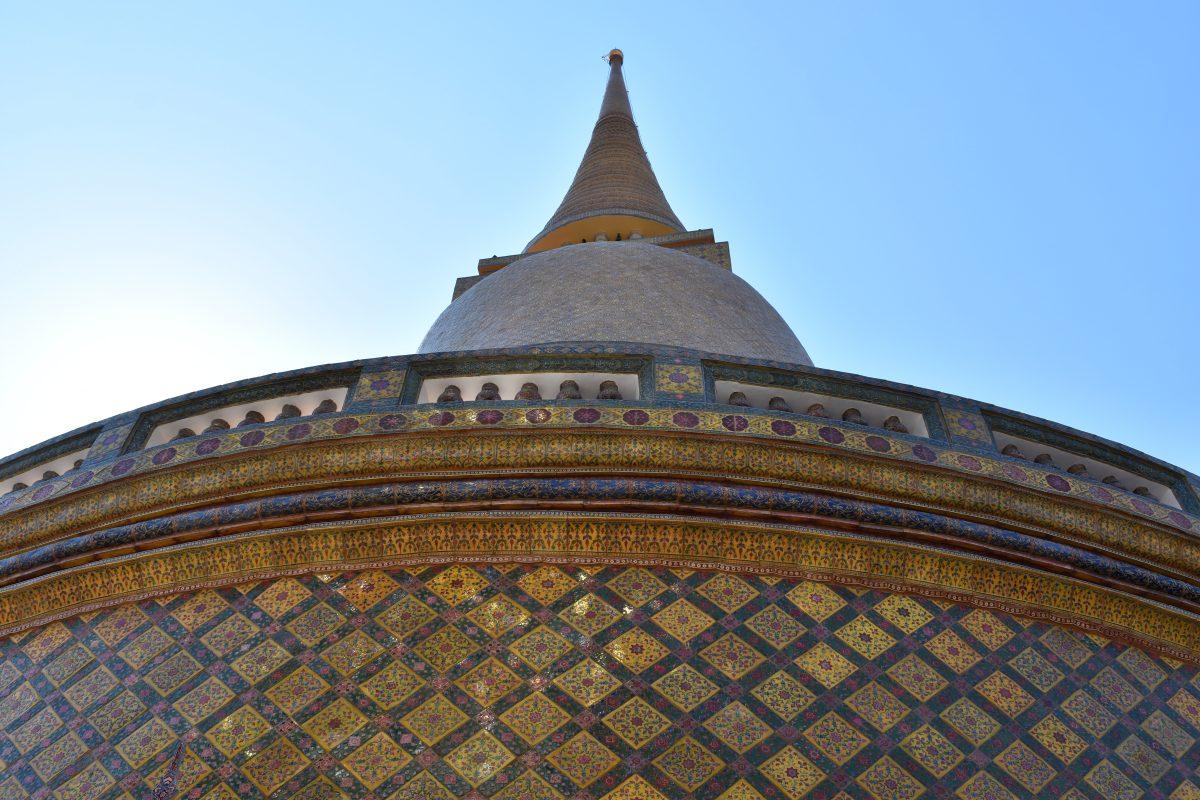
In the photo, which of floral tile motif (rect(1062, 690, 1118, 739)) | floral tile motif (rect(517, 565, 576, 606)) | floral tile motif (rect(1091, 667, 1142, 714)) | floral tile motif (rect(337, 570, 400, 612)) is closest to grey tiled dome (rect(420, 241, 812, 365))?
floral tile motif (rect(517, 565, 576, 606))

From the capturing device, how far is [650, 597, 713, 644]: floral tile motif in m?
4.36

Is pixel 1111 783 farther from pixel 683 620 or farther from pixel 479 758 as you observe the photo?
pixel 479 758

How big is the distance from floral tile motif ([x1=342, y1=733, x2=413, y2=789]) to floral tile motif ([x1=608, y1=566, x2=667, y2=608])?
3.63 ft

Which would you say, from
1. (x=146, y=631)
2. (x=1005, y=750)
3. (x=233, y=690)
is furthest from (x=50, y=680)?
(x=1005, y=750)

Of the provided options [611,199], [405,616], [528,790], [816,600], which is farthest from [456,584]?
[611,199]

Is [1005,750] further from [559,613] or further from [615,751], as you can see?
[559,613]

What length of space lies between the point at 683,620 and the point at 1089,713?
1.65 m

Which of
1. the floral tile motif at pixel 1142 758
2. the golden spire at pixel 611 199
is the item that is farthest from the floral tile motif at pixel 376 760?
the golden spire at pixel 611 199

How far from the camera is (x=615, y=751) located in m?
3.91

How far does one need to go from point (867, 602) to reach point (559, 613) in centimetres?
130

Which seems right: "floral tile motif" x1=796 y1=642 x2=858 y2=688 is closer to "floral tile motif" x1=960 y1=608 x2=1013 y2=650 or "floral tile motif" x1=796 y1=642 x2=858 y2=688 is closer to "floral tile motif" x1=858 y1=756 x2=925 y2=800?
"floral tile motif" x1=858 y1=756 x2=925 y2=800

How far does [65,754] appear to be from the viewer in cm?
416

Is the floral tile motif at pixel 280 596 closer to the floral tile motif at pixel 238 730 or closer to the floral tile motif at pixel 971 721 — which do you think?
the floral tile motif at pixel 238 730

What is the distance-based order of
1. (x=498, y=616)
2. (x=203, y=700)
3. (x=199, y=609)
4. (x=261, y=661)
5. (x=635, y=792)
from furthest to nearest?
(x=199, y=609) → (x=498, y=616) → (x=261, y=661) → (x=203, y=700) → (x=635, y=792)
